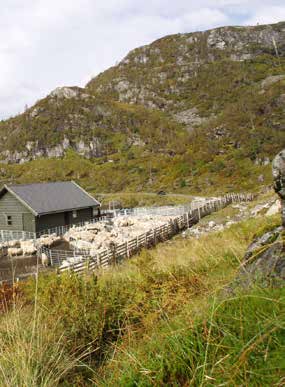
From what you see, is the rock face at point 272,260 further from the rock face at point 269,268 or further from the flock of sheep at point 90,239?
the flock of sheep at point 90,239

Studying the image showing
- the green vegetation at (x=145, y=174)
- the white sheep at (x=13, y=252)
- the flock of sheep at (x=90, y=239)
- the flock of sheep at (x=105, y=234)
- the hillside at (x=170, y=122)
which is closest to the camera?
the white sheep at (x=13, y=252)

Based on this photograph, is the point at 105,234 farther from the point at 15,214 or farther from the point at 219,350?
the point at 219,350

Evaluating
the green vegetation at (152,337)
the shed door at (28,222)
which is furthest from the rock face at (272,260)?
the shed door at (28,222)

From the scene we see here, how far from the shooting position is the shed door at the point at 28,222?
24639 millimetres

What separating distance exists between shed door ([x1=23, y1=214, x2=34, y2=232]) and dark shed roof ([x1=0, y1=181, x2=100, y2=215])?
2.94ft

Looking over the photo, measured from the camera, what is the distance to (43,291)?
4.64 metres

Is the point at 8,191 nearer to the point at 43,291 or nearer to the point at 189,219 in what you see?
the point at 189,219

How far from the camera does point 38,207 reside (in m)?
24.9

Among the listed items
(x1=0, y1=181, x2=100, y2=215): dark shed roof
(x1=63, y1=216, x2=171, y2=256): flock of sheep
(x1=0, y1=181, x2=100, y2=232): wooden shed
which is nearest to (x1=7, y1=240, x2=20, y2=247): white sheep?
(x1=0, y1=181, x2=100, y2=232): wooden shed

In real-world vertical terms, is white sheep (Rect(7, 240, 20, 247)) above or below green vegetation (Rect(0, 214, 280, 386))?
below

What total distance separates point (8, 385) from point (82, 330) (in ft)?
4.13

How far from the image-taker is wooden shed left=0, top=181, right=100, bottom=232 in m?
24.8

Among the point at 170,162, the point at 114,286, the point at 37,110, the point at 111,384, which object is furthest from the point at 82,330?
the point at 37,110

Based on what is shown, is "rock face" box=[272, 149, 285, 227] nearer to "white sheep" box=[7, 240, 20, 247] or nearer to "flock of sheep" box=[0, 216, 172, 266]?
"flock of sheep" box=[0, 216, 172, 266]
